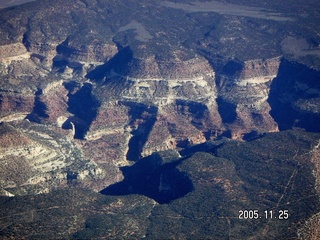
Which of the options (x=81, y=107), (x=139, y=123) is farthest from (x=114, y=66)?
(x=139, y=123)

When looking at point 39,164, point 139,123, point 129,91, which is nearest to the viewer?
point 39,164

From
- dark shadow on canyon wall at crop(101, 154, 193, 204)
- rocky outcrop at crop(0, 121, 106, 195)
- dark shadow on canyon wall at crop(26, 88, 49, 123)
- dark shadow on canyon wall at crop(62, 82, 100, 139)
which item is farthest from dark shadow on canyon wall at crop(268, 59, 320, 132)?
dark shadow on canyon wall at crop(26, 88, 49, 123)

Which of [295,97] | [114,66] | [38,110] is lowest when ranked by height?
[38,110]

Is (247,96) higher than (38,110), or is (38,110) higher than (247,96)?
(247,96)

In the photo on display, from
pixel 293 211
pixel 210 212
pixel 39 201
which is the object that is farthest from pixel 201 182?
pixel 39 201

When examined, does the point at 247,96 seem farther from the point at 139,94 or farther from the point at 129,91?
the point at 129,91

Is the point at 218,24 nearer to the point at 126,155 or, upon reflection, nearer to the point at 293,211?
the point at 126,155

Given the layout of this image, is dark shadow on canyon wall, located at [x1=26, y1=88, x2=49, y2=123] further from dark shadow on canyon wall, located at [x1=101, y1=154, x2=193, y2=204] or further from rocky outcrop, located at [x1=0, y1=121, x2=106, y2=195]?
dark shadow on canyon wall, located at [x1=101, y1=154, x2=193, y2=204]
